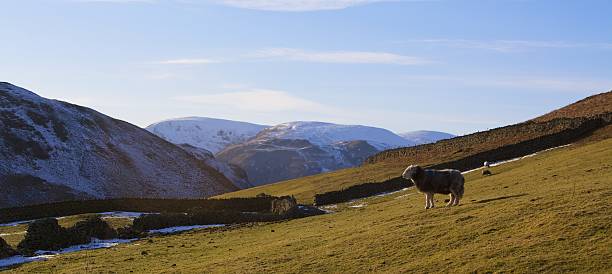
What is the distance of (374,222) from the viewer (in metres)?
32.2

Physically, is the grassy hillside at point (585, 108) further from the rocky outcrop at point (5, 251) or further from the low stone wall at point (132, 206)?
the rocky outcrop at point (5, 251)

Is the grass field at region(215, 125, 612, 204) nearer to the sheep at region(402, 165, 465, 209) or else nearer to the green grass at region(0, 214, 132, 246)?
the green grass at region(0, 214, 132, 246)

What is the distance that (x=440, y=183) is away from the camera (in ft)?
110

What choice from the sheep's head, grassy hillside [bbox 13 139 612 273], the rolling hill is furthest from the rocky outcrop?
the rolling hill

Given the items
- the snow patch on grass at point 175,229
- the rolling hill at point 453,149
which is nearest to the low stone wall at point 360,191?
the rolling hill at point 453,149

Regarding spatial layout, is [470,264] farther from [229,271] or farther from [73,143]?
[73,143]

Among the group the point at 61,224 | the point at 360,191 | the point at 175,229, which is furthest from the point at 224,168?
the point at 175,229

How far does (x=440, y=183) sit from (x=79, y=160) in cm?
11813

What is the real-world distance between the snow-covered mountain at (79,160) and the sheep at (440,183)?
3973 inches

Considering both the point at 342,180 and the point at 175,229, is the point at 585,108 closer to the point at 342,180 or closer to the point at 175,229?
the point at 342,180

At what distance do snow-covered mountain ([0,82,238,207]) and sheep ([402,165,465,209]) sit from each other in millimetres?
100924

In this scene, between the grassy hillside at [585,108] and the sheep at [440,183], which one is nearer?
the sheep at [440,183]

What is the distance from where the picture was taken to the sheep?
33.0m

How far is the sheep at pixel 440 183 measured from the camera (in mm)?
33006
